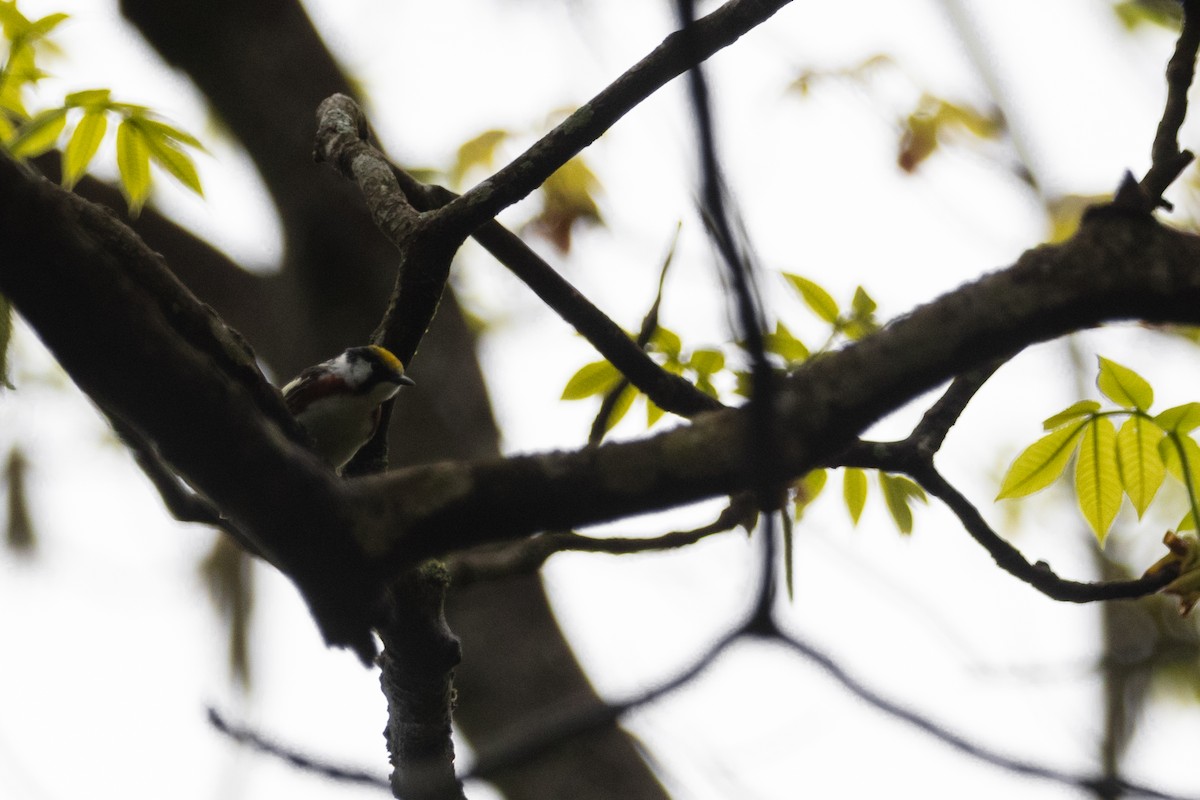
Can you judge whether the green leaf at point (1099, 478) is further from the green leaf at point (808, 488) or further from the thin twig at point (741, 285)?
the thin twig at point (741, 285)

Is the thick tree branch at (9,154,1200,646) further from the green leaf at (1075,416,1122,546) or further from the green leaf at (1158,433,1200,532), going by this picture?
the green leaf at (1075,416,1122,546)

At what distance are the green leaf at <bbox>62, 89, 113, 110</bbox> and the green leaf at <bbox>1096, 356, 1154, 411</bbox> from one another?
236 centimetres

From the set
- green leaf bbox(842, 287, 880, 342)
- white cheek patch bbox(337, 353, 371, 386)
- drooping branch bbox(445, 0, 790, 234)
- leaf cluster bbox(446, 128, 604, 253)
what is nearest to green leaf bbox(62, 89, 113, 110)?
drooping branch bbox(445, 0, 790, 234)

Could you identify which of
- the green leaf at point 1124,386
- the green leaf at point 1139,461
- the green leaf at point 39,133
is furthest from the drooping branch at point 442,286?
the green leaf at point 1139,461

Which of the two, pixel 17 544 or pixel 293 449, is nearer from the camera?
pixel 293 449

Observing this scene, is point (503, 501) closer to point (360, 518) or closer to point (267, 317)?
point (360, 518)

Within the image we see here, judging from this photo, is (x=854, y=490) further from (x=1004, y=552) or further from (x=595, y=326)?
(x=595, y=326)

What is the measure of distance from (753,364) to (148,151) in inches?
90.6

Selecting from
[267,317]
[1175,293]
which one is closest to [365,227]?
[267,317]

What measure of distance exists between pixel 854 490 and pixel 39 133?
7.04 ft

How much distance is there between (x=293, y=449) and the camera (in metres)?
1.31

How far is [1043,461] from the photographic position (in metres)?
2.31

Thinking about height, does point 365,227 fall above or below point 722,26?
above

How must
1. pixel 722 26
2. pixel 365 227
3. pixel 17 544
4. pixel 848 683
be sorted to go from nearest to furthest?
pixel 848 683 < pixel 722 26 < pixel 365 227 < pixel 17 544
